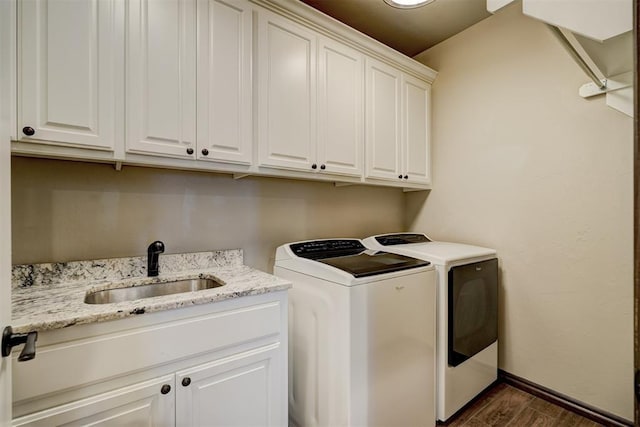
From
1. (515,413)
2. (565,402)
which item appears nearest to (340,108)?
(515,413)

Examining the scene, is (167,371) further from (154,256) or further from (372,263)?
(372,263)

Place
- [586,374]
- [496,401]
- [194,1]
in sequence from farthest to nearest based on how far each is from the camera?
[496,401] < [586,374] < [194,1]

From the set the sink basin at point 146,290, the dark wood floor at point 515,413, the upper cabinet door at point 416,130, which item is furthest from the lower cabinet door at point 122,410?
the upper cabinet door at point 416,130

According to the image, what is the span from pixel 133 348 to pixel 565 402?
247 centimetres

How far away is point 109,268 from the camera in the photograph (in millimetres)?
1479

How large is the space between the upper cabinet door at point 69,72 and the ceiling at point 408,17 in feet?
4.75

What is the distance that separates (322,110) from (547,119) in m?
1.49

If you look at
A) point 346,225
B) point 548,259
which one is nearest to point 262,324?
point 346,225

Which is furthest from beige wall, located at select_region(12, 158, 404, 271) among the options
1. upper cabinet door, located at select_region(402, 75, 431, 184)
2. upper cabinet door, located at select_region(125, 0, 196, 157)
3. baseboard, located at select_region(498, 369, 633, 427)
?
baseboard, located at select_region(498, 369, 633, 427)

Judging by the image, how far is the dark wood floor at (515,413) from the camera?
1.77 m

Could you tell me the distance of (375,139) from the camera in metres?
2.18

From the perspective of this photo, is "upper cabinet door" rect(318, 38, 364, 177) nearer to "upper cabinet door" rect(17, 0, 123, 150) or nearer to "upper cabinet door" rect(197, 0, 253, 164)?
"upper cabinet door" rect(197, 0, 253, 164)

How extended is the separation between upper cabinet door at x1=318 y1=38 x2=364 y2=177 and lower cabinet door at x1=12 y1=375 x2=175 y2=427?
4.53 feet

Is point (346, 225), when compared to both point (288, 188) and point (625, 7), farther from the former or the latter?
point (625, 7)
